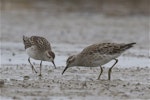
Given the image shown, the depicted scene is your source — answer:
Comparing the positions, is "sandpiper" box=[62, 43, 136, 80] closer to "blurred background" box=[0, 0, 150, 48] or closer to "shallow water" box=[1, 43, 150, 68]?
"shallow water" box=[1, 43, 150, 68]

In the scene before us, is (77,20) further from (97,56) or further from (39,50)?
(97,56)

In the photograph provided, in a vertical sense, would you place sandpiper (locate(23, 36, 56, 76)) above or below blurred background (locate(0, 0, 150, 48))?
below

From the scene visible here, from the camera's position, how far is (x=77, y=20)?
3011cm

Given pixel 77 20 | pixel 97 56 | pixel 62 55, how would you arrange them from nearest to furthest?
pixel 97 56
pixel 62 55
pixel 77 20

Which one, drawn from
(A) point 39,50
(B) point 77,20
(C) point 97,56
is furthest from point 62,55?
(B) point 77,20

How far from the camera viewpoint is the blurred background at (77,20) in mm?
23750

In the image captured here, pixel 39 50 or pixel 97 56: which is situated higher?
pixel 39 50

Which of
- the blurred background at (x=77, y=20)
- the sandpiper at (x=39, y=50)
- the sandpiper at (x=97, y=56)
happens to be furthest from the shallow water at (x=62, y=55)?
the sandpiper at (x=97, y=56)

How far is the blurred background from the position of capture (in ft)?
77.9

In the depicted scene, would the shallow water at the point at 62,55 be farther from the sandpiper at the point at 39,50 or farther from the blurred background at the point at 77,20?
the blurred background at the point at 77,20

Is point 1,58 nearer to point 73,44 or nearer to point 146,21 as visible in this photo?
point 73,44

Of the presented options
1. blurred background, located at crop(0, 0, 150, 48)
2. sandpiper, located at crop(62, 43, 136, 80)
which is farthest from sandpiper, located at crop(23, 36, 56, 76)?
blurred background, located at crop(0, 0, 150, 48)

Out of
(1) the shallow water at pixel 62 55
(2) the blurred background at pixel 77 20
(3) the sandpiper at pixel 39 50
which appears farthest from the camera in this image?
(2) the blurred background at pixel 77 20

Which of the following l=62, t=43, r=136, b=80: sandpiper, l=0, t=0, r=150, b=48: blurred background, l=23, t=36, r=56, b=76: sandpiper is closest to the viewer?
l=62, t=43, r=136, b=80: sandpiper
